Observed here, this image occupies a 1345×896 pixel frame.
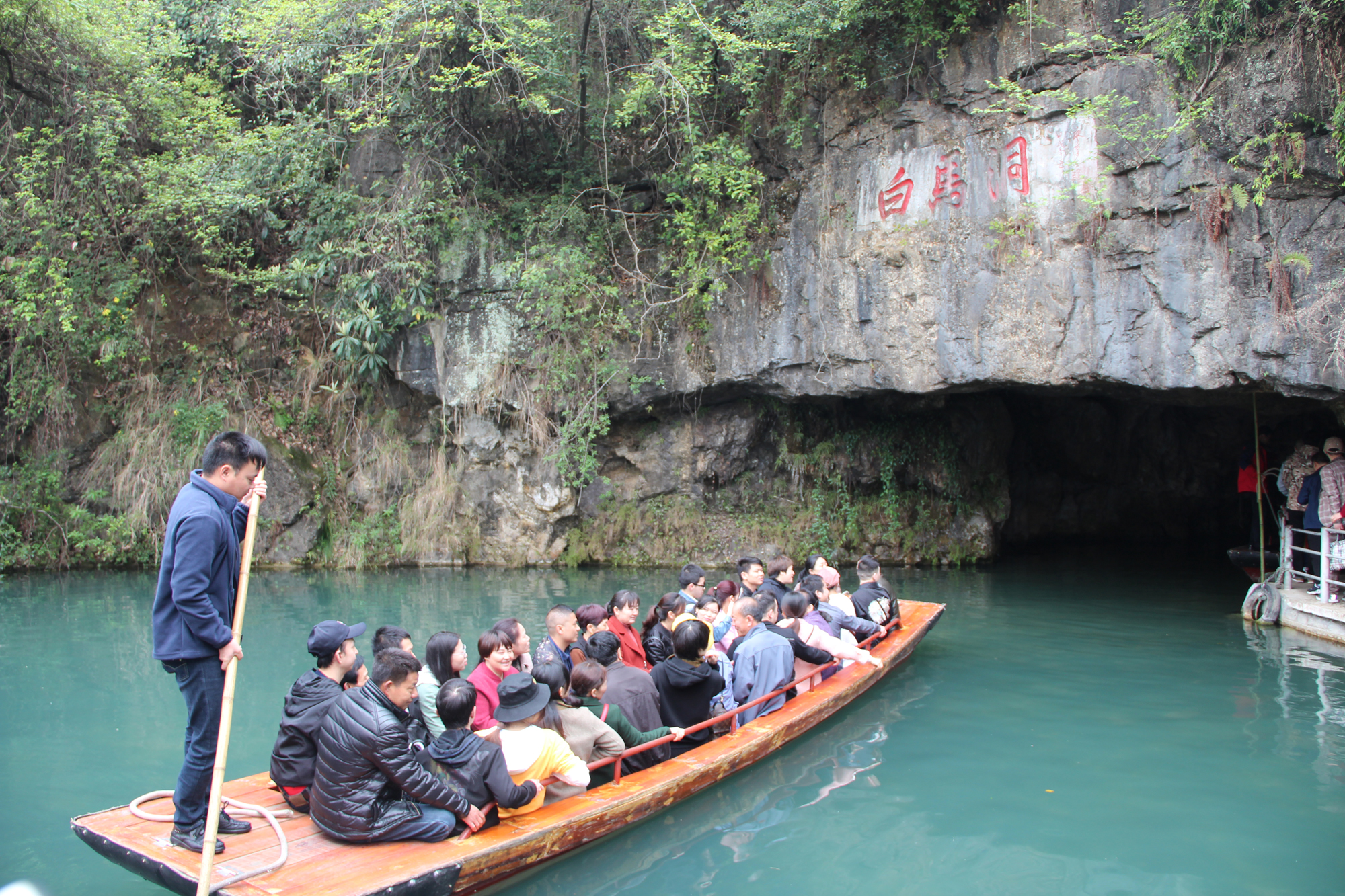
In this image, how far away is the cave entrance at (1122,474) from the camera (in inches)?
602

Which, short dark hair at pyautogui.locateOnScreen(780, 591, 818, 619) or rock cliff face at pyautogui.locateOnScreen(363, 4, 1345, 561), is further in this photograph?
rock cliff face at pyautogui.locateOnScreen(363, 4, 1345, 561)

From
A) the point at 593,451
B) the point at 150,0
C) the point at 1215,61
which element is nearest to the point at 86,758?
the point at 593,451

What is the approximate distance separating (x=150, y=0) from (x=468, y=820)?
13.4 meters

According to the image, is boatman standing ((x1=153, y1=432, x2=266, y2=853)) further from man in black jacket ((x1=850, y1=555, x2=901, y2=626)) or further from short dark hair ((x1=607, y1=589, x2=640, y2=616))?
man in black jacket ((x1=850, y1=555, x2=901, y2=626))

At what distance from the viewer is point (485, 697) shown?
440cm

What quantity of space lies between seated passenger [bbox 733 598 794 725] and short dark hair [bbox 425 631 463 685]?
1.91m

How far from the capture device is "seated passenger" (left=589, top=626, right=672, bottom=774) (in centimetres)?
473

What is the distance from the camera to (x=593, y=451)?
1183 centimetres

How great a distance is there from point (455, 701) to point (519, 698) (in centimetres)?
34

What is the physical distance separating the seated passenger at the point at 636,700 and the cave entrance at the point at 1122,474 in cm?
1125

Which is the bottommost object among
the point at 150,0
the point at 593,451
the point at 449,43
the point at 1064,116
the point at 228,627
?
the point at 228,627

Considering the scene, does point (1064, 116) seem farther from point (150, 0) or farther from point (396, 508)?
point (150, 0)

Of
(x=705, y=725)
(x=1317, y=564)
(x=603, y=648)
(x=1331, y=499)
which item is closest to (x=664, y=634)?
(x=603, y=648)

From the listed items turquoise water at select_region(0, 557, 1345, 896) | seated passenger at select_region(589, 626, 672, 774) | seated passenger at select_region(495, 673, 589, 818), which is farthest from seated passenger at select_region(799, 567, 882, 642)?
seated passenger at select_region(495, 673, 589, 818)
